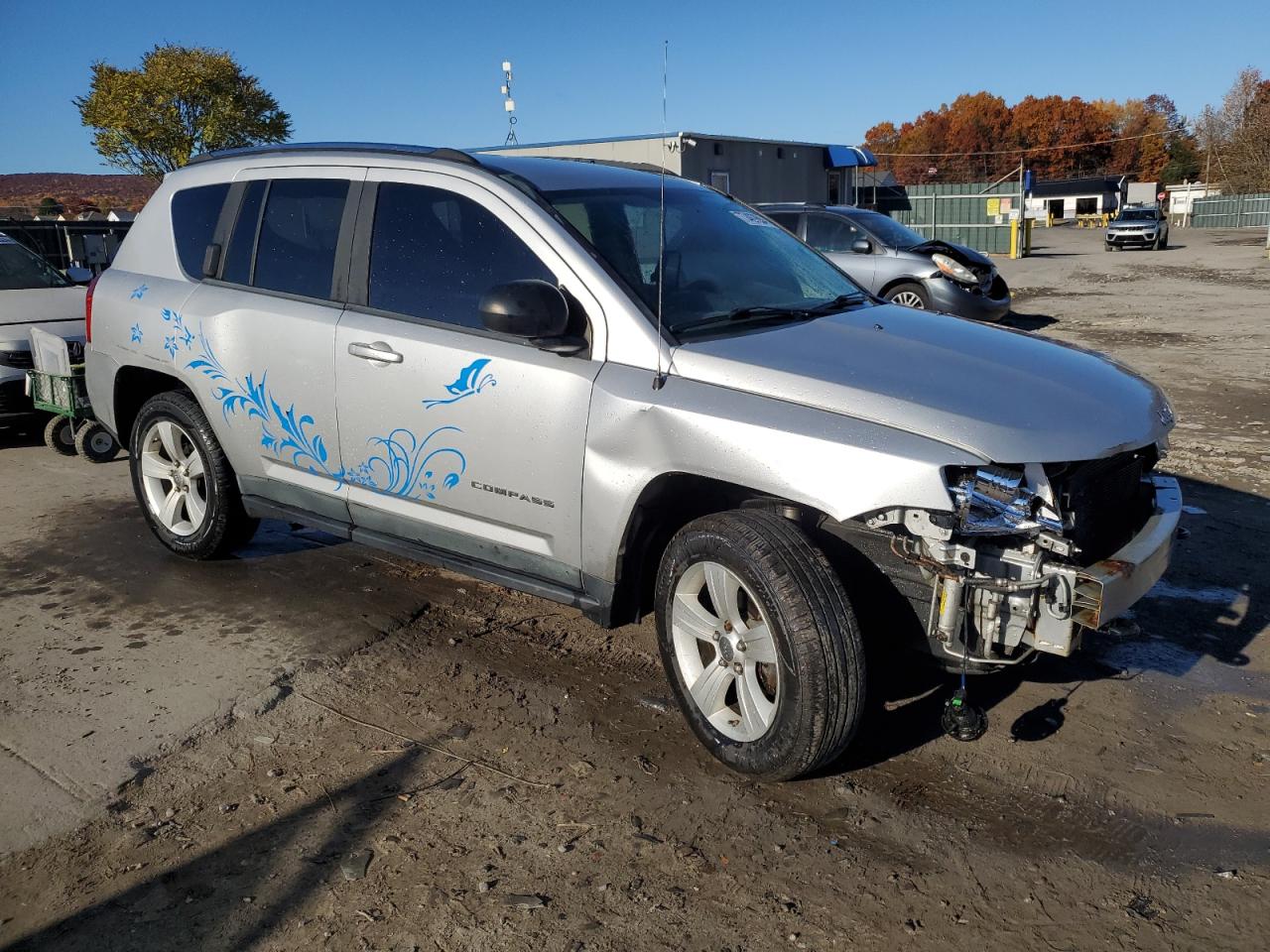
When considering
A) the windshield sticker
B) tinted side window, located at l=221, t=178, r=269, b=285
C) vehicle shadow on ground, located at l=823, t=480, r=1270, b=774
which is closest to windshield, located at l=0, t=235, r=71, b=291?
tinted side window, located at l=221, t=178, r=269, b=285

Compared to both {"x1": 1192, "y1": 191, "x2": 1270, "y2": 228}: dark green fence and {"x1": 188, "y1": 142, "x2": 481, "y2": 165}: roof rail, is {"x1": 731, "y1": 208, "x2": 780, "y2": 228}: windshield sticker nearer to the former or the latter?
{"x1": 188, "y1": 142, "x2": 481, "y2": 165}: roof rail

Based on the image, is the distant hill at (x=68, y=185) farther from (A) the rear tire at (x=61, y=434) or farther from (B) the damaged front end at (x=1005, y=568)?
(B) the damaged front end at (x=1005, y=568)

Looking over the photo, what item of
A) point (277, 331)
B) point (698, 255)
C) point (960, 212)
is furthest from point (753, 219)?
point (960, 212)

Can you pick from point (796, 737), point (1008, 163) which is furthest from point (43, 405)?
point (1008, 163)

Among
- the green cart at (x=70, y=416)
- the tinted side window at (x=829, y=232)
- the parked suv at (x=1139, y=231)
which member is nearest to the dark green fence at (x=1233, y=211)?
the parked suv at (x=1139, y=231)

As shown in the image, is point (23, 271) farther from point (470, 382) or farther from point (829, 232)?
point (829, 232)

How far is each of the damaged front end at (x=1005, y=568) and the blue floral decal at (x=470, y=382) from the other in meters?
1.54

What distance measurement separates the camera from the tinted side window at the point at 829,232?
14.6 meters

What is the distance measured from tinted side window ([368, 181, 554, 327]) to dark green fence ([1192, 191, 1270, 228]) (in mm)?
58313

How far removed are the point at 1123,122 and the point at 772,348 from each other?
110208 mm

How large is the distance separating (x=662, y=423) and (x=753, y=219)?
66.6 inches

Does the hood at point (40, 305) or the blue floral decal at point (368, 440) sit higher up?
the hood at point (40, 305)

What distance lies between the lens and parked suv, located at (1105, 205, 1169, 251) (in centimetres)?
3788

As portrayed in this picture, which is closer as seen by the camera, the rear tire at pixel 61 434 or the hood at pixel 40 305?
the rear tire at pixel 61 434
